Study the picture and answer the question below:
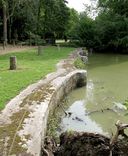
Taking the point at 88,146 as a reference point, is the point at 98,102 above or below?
below

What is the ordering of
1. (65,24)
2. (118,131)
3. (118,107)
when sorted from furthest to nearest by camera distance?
(65,24), (118,107), (118,131)

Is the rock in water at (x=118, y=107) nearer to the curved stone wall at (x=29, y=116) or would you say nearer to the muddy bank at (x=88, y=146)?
the curved stone wall at (x=29, y=116)

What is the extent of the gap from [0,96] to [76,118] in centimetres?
239

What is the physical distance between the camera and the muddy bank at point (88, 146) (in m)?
5.95

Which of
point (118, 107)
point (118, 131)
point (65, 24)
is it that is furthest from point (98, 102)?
point (65, 24)

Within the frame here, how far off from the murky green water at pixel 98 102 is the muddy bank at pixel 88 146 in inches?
103

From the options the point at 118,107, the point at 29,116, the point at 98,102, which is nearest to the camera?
the point at 29,116

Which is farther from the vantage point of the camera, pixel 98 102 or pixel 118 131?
pixel 98 102

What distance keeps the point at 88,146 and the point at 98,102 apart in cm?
643

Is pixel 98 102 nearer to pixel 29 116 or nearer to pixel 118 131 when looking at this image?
pixel 29 116

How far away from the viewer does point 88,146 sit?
6121mm

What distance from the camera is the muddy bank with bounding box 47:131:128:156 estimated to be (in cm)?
595

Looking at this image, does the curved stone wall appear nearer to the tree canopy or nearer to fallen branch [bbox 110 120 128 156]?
fallen branch [bbox 110 120 128 156]

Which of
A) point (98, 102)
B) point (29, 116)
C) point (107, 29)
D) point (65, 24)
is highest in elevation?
point (65, 24)
